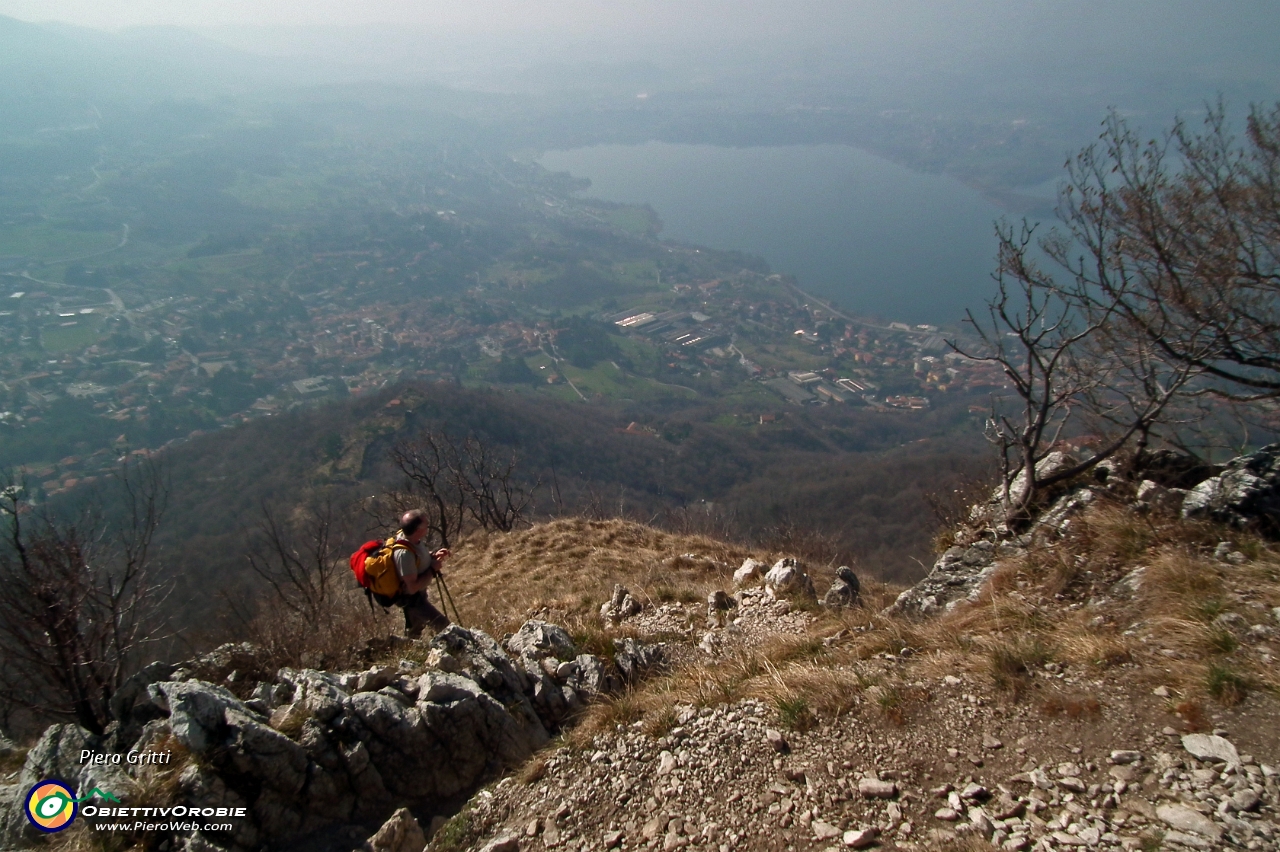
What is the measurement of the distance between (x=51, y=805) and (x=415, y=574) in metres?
2.96

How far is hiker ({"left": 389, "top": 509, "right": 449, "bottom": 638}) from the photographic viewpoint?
629 centimetres

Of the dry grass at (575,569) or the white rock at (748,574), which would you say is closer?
the dry grass at (575,569)

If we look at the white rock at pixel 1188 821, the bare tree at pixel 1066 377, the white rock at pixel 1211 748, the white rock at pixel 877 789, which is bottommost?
the white rock at pixel 877 789

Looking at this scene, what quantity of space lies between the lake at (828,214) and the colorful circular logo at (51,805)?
8874 centimetres

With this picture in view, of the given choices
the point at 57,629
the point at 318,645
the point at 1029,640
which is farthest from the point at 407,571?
the point at 1029,640

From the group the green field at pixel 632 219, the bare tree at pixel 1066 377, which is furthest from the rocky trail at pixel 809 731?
the green field at pixel 632 219

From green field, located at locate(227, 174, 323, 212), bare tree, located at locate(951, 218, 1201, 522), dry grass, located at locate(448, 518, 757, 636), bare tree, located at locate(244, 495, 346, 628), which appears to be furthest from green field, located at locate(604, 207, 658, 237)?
bare tree, located at locate(951, 218, 1201, 522)

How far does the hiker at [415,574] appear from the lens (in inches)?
248

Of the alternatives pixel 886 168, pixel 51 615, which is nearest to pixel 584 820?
pixel 51 615

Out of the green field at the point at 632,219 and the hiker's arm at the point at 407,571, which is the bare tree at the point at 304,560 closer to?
the hiker's arm at the point at 407,571

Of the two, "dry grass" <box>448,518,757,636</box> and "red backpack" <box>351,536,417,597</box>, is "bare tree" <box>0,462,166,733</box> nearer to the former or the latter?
"red backpack" <box>351,536,417,597</box>

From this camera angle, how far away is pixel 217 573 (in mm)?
27344

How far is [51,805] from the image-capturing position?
402cm

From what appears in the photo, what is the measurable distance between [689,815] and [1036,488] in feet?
19.6
